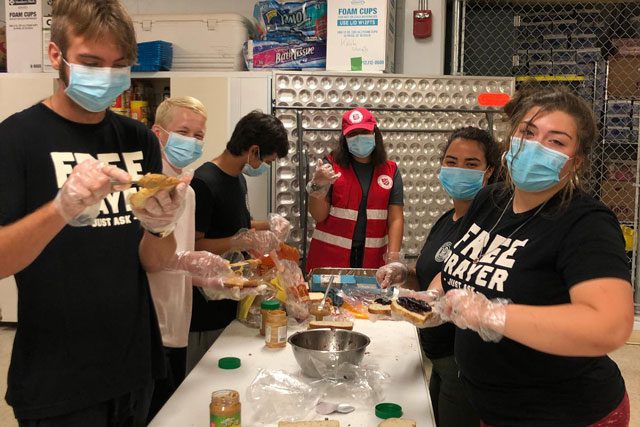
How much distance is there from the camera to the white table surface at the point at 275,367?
1.37m

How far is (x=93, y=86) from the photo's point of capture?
1.29m

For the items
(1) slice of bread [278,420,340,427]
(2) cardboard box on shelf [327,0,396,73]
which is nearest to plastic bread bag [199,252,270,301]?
(1) slice of bread [278,420,340,427]

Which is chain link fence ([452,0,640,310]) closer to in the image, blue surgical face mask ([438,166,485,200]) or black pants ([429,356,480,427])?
blue surgical face mask ([438,166,485,200])

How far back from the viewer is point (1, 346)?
390cm

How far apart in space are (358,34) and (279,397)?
2.75 m

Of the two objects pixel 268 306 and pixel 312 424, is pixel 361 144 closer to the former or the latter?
pixel 268 306

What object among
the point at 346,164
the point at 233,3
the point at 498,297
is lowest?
the point at 498,297

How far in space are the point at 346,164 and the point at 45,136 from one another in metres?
1.99

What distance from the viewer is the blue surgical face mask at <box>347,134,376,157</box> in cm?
299

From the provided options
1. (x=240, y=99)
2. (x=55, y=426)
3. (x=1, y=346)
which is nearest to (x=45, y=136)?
(x=55, y=426)

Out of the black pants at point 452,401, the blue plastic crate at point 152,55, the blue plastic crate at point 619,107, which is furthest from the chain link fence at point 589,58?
the black pants at point 452,401

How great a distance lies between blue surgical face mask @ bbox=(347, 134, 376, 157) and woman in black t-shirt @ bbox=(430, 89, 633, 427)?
1.57 meters

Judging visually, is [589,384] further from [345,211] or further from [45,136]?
[345,211]

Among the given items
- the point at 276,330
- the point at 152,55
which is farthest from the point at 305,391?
the point at 152,55
